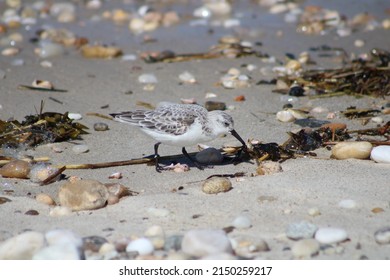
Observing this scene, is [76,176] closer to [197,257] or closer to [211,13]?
[197,257]

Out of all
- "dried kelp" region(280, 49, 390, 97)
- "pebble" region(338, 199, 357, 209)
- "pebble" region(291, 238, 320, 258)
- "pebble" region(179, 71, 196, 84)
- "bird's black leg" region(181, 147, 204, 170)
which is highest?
"dried kelp" region(280, 49, 390, 97)

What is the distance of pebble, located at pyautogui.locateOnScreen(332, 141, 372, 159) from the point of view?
5793 millimetres

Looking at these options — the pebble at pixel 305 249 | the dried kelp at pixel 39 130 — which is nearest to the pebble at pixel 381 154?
A: the pebble at pixel 305 249

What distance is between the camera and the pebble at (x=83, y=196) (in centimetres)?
504

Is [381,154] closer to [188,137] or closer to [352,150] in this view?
[352,150]

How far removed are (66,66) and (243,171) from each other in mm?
4193

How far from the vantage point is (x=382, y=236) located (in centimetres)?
420

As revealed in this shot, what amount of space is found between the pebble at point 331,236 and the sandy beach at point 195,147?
0.02m

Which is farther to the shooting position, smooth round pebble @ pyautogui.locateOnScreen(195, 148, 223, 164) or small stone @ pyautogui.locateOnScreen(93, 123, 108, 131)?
small stone @ pyautogui.locateOnScreen(93, 123, 108, 131)

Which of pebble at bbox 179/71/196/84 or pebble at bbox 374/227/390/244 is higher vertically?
pebble at bbox 179/71/196/84

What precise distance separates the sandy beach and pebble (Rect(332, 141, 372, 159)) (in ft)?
0.25

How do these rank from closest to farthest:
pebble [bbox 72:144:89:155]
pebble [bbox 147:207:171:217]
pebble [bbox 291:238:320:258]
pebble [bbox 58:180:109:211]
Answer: pebble [bbox 291:238:320:258] < pebble [bbox 147:207:171:217] < pebble [bbox 58:180:109:211] < pebble [bbox 72:144:89:155]

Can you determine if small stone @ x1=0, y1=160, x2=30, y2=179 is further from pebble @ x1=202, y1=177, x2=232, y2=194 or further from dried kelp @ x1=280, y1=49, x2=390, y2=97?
dried kelp @ x1=280, y1=49, x2=390, y2=97

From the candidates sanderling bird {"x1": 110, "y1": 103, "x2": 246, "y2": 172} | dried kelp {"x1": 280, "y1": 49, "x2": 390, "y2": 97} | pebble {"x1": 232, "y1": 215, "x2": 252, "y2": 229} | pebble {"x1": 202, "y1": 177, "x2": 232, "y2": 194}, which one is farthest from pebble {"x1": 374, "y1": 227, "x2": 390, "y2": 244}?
dried kelp {"x1": 280, "y1": 49, "x2": 390, "y2": 97}
